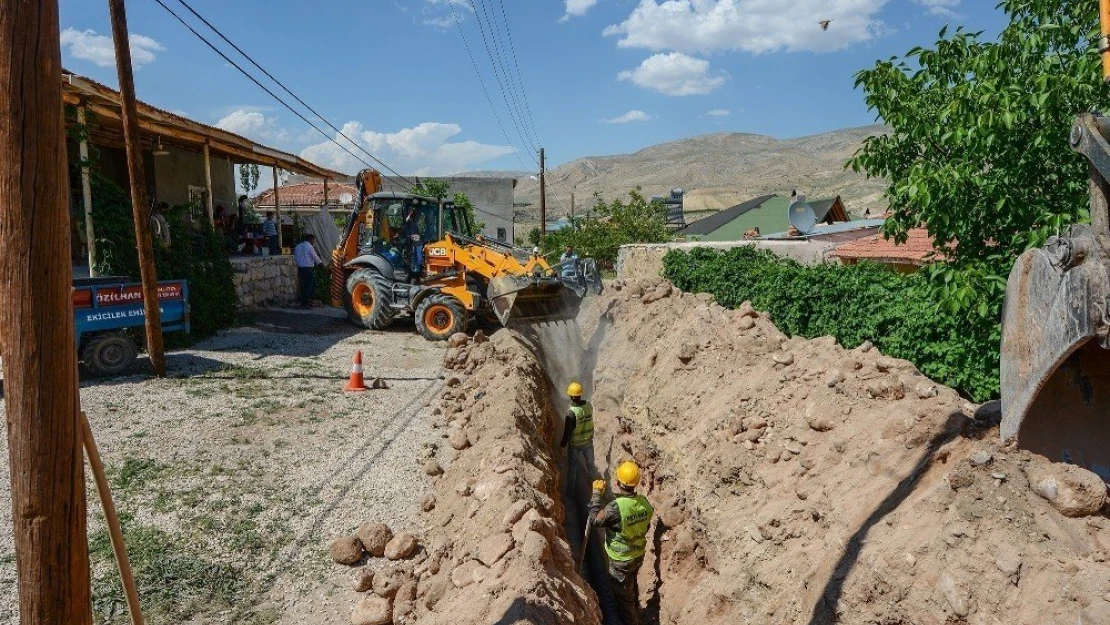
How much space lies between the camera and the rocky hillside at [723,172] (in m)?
91.8

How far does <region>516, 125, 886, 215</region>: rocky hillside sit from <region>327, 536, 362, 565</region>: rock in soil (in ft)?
218

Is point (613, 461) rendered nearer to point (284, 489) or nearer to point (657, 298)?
point (657, 298)

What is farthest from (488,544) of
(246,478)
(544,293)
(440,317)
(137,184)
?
(440,317)

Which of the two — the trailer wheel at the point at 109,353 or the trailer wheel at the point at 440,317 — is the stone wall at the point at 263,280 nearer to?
the trailer wheel at the point at 440,317

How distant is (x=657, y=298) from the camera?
15742 mm

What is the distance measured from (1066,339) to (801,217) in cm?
1461

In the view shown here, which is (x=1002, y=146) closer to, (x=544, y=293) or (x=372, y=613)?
(x=372, y=613)

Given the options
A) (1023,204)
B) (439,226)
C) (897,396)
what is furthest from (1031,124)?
(439,226)

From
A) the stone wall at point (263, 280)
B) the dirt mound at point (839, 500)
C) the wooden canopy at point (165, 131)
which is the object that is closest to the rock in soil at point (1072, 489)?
the dirt mound at point (839, 500)

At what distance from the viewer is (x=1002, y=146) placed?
5.36 m

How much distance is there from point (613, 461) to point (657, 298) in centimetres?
491

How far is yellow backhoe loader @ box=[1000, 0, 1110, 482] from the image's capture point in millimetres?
4109

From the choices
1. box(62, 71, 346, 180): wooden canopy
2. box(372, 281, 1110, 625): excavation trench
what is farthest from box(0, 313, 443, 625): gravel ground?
box(62, 71, 346, 180): wooden canopy

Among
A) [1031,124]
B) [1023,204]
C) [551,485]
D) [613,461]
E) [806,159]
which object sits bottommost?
[613,461]
